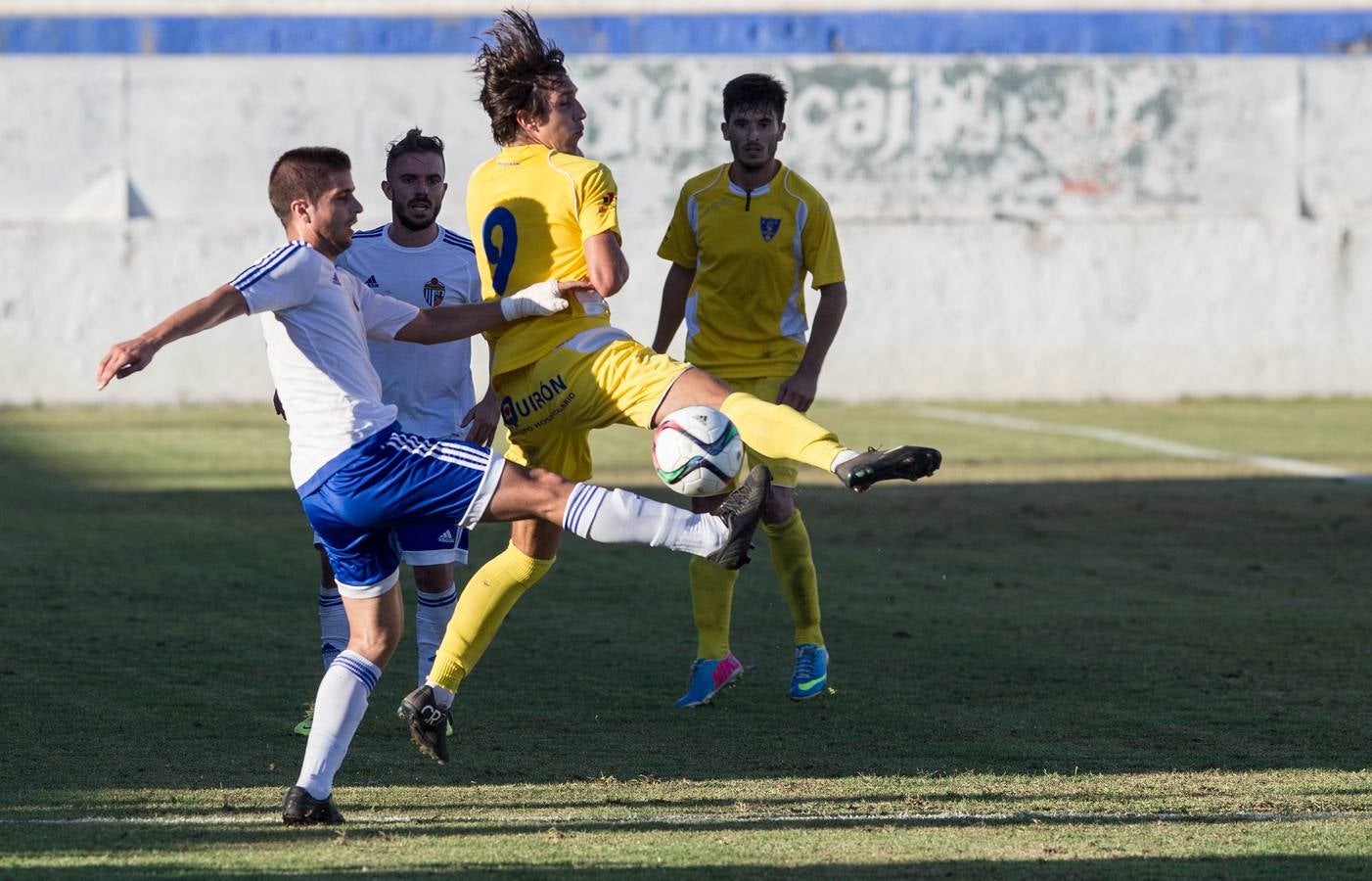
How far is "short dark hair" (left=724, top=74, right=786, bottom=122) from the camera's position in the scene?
6.77 m

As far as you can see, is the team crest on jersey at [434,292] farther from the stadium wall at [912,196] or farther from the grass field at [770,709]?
the stadium wall at [912,196]

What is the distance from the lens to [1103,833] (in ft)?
15.7

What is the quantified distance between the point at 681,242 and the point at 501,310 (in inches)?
68.6

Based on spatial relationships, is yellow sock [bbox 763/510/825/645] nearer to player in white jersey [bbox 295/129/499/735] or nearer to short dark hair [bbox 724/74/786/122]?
player in white jersey [bbox 295/129/499/735]

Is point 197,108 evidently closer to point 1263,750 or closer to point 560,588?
point 560,588

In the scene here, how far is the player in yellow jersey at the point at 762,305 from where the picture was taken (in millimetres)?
7012

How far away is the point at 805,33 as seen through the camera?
78.4 feet

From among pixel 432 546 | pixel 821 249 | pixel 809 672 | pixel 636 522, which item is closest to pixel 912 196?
pixel 821 249

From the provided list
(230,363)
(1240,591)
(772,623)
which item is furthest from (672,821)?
(230,363)

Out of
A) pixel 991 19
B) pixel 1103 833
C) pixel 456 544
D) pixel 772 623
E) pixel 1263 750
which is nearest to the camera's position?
pixel 1103 833

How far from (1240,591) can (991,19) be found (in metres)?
15.6

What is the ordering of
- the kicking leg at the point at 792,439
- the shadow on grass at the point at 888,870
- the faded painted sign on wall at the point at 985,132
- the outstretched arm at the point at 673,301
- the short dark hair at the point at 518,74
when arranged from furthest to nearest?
the faded painted sign on wall at the point at 985,132, the outstretched arm at the point at 673,301, the short dark hair at the point at 518,74, the kicking leg at the point at 792,439, the shadow on grass at the point at 888,870

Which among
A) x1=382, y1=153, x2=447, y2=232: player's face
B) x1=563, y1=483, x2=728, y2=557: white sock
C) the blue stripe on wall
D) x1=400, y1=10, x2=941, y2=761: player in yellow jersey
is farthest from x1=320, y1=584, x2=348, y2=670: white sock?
the blue stripe on wall

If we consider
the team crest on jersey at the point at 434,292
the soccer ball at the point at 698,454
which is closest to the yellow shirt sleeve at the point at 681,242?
the team crest on jersey at the point at 434,292
